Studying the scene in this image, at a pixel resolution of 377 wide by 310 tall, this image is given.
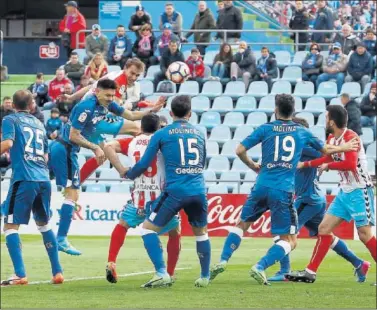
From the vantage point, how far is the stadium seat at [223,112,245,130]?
29347 millimetres

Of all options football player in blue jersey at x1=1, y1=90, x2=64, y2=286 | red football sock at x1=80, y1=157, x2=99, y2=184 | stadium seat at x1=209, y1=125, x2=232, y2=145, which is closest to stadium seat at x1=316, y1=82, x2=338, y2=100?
stadium seat at x1=209, y1=125, x2=232, y2=145

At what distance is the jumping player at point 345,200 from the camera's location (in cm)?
1453

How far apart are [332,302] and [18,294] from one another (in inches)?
135

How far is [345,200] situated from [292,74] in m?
15.8

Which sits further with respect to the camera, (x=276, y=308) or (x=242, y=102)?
(x=242, y=102)

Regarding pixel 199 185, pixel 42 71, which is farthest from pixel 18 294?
pixel 42 71

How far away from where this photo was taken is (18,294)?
13.1 meters

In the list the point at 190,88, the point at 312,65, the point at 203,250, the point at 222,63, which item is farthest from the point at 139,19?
the point at 203,250

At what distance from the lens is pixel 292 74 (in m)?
30.4

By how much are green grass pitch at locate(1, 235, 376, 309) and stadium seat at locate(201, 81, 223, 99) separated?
37.8 feet

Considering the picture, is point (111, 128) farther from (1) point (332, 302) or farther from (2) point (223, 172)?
(2) point (223, 172)

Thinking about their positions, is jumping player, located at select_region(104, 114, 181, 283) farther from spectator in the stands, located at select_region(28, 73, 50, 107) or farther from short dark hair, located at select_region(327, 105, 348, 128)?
spectator in the stands, located at select_region(28, 73, 50, 107)

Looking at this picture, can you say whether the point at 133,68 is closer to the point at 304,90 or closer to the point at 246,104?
the point at 246,104

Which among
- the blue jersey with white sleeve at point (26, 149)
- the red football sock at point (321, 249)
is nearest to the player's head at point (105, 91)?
the blue jersey with white sleeve at point (26, 149)
